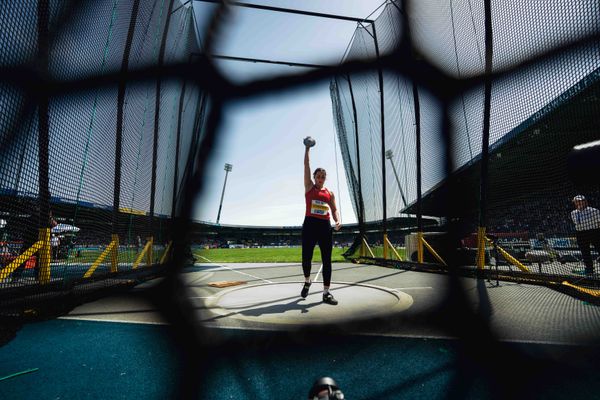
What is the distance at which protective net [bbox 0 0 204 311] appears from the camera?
260 centimetres

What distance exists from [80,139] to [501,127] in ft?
19.2

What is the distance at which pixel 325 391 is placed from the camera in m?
0.76

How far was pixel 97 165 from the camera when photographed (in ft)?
13.2

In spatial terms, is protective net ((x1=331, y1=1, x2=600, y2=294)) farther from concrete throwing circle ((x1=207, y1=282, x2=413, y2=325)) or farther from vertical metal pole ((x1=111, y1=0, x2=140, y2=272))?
vertical metal pole ((x1=111, y1=0, x2=140, y2=272))

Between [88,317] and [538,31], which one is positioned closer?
[88,317]

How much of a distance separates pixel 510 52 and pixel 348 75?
5.79m

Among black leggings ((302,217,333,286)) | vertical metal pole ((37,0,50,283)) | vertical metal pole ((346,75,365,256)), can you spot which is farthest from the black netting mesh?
black leggings ((302,217,333,286))

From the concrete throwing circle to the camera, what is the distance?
1.42 meters

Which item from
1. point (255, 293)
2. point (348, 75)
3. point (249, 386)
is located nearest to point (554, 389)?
point (249, 386)

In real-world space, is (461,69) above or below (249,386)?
above

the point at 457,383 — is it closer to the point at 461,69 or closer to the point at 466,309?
the point at 466,309

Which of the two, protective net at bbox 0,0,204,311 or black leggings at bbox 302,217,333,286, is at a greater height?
protective net at bbox 0,0,204,311

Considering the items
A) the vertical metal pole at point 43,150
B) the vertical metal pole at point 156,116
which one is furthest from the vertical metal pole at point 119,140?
the vertical metal pole at point 43,150

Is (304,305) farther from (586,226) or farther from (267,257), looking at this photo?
(267,257)
